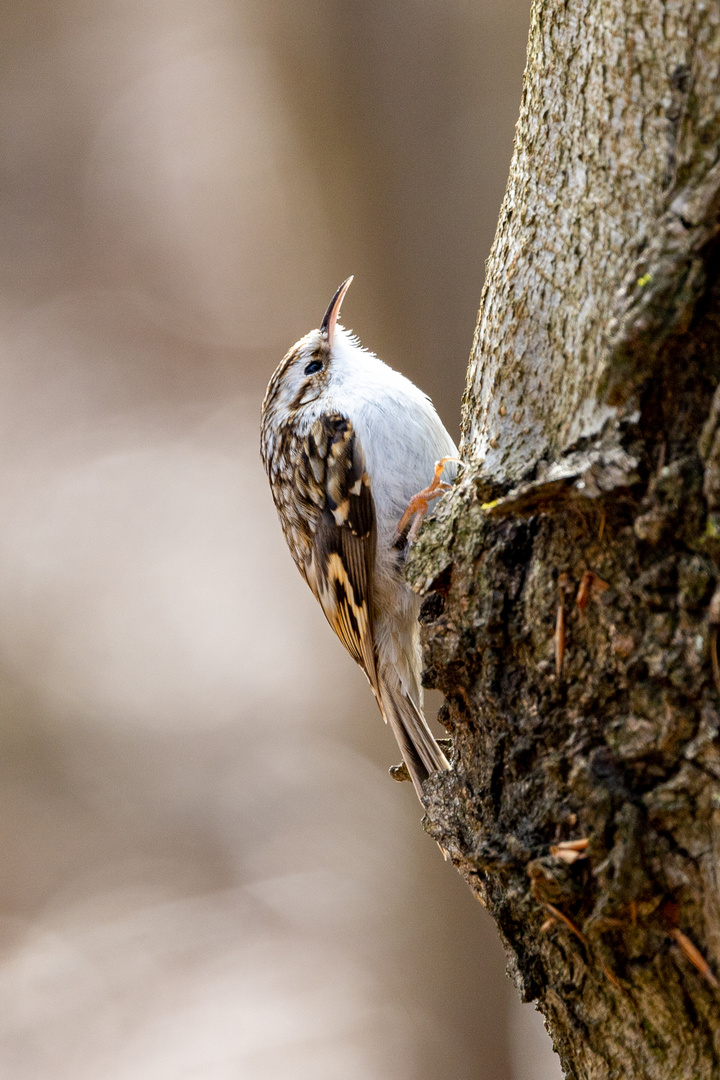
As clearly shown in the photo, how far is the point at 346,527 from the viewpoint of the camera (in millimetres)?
2146

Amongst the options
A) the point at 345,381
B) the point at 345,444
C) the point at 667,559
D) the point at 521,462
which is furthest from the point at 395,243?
the point at 667,559

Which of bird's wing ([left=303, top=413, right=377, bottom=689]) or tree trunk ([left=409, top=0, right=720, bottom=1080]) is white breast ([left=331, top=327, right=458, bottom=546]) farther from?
tree trunk ([left=409, top=0, right=720, bottom=1080])

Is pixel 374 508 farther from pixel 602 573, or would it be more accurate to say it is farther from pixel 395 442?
pixel 602 573

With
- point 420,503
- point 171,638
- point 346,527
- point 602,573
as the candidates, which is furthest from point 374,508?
point 171,638

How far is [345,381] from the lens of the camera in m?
2.30

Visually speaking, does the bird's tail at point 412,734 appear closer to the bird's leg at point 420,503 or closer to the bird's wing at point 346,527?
the bird's wing at point 346,527

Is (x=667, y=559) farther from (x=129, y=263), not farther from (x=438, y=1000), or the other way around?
(x=129, y=263)

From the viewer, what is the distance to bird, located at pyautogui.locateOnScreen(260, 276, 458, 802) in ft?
6.85

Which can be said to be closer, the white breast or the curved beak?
the white breast

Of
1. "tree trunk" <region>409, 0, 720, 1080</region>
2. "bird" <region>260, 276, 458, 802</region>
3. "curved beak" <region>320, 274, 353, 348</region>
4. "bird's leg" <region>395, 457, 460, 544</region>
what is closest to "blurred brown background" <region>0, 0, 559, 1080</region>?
"curved beak" <region>320, 274, 353, 348</region>

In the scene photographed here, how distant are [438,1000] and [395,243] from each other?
107 inches

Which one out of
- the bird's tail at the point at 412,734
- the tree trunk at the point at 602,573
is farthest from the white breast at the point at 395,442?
the tree trunk at the point at 602,573

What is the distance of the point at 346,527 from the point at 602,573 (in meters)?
1.12

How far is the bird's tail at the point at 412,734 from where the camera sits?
2.01m
